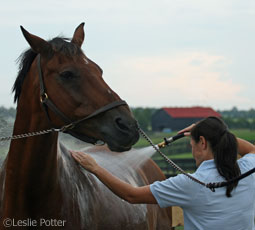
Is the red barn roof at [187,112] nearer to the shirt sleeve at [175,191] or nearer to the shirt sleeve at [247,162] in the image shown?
the shirt sleeve at [247,162]

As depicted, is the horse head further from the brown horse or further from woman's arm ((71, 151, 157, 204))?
woman's arm ((71, 151, 157, 204))

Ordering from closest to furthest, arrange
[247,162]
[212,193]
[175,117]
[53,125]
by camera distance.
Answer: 1. [212,193]
2. [247,162]
3. [53,125]
4. [175,117]

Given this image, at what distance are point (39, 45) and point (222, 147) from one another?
1.56m

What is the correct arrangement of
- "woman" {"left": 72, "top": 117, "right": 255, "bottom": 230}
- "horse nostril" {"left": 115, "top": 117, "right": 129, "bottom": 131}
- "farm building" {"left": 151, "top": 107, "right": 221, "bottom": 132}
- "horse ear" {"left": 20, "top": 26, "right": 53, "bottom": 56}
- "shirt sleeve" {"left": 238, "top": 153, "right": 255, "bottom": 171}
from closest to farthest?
"woman" {"left": 72, "top": 117, "right": 255, "bottom": 230}
"shirt sleeve" {"left": 238, "top": 153, "right": 255, "bottom": 171}
"horse nostril" {"left": 115, "top": 117, "right": 129, "bottom": 131}
"horse ear" {"left": 20, "top": 26, "right": 53, "bottom": 56}
"farm building" {"left": 151, "top": 107, "right": 221, "bottom": 132}

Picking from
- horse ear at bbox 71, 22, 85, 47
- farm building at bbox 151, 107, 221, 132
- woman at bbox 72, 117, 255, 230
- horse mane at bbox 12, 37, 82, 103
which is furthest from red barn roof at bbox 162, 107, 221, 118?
woman at bbox 72, 117, 255, 230

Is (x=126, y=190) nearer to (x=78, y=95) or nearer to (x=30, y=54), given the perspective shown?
(x=78, y=95)

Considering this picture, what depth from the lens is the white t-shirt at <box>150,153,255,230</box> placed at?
2279 millimetres

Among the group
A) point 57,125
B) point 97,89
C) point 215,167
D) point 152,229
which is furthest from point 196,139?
point 152,229

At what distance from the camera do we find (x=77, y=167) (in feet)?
11.5

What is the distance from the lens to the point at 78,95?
2803 millimetres

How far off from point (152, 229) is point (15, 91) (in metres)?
2.44

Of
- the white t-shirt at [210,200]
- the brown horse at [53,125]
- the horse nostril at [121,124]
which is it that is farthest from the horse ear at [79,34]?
the white t-shirt at [210,200]
